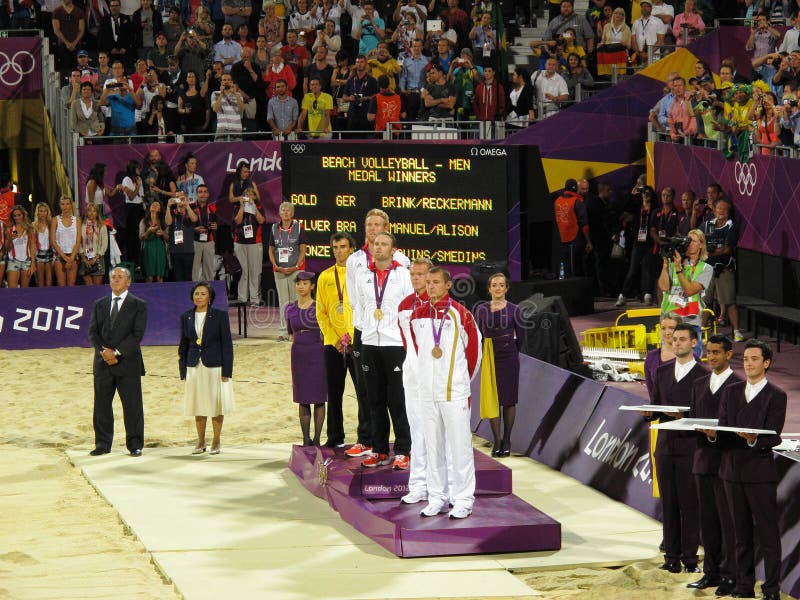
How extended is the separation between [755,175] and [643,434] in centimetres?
901

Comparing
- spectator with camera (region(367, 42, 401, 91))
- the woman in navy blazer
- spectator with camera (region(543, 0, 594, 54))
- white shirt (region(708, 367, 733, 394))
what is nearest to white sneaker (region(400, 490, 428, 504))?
white shirt (region(708, 367, 733, 394))

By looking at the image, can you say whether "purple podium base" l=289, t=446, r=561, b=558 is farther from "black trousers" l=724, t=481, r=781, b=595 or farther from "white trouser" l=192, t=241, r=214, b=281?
"white trouser" l=192, t=241, r=214, b=281

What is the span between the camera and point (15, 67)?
2450 cm

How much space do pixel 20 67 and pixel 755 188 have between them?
11.7 m

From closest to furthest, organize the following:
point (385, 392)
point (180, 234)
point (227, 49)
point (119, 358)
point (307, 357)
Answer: point (385, 392), point (307, 357), point (119, 358), point (180, 234), point (227, 49)

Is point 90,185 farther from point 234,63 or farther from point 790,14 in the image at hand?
point 790,14

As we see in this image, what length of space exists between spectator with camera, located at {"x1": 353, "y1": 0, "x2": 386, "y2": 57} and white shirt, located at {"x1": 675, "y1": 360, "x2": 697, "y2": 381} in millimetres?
15652

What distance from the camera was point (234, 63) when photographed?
2489cm

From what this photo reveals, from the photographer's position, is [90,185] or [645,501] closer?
[645,501]

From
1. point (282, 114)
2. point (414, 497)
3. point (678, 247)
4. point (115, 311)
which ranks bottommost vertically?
point (414, 497)

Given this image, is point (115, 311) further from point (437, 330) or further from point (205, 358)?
point (437, 330)

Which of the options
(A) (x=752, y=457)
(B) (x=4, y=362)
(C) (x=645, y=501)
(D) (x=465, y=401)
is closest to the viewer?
(A) (x=752, y=457)

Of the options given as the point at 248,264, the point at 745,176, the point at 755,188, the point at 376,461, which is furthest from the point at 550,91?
the point at 376,461

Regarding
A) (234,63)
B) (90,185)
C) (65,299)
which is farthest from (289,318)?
(234,63)
